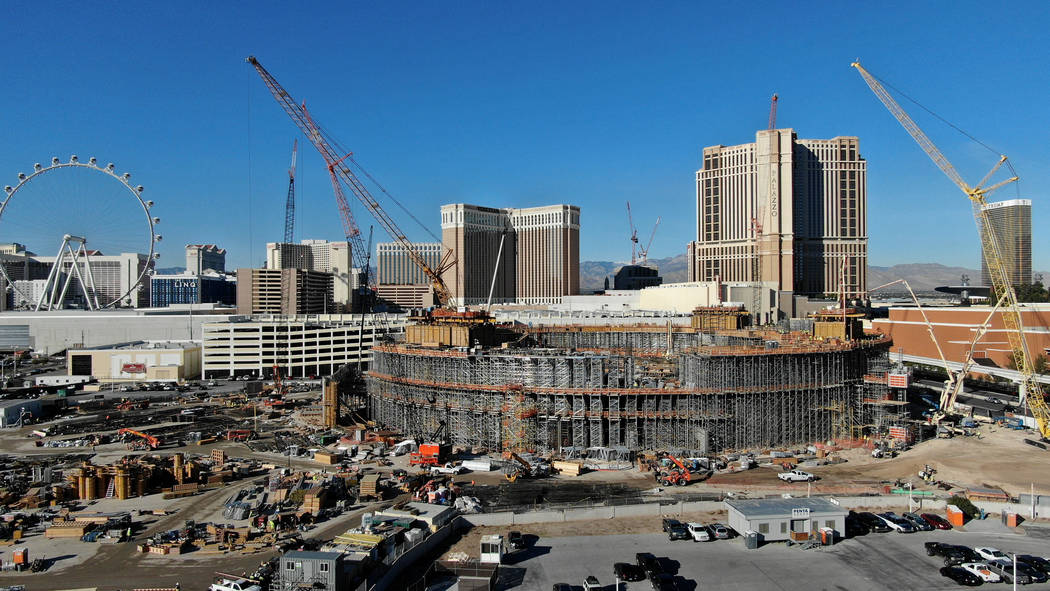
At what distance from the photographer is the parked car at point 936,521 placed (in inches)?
1414

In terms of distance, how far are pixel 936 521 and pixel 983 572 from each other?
22.4ft

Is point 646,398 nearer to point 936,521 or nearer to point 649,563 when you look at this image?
point 936,521

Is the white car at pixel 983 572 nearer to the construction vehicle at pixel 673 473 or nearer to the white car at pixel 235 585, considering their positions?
the construction vehicle at pixel 673 473

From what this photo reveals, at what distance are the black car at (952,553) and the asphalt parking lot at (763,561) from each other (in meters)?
0.38

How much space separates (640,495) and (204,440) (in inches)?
1560

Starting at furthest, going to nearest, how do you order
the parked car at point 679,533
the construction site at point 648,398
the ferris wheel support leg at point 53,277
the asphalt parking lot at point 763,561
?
the ferris wheel support leg at point 53,277, the construction site at point 648,398, the parked car at point 679,533, the asphalt parking lot at point 763,561

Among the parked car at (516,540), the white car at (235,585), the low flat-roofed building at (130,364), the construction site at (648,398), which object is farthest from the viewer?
the low flat-roofed building at (130,364)

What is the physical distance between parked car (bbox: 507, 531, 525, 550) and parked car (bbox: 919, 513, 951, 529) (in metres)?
21.2

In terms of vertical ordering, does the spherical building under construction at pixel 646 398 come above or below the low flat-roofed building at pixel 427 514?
above

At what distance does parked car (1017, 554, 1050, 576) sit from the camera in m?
30.0

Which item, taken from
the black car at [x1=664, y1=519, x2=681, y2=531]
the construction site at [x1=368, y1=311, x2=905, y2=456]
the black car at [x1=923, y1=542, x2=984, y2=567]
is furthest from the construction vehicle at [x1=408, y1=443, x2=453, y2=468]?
the black car at [x1=923, y1=542, x2=984, y2=567]

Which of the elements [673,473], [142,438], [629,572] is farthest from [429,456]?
[142,438]

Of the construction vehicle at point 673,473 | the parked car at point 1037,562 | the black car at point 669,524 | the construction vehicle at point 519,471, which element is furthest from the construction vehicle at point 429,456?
the parked car at point 1037,562

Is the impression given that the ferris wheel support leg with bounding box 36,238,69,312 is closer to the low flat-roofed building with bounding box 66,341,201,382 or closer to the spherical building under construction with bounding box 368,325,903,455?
the low flat-roofed building with bounding box 66,341,201,382
